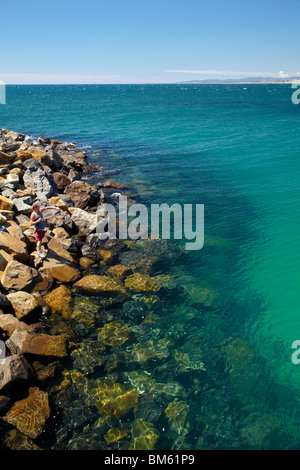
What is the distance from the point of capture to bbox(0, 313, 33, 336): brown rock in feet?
30.1

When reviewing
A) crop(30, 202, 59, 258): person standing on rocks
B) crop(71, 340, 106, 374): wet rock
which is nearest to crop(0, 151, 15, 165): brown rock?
crop(30, 202, 59, 258): person standing on rocks

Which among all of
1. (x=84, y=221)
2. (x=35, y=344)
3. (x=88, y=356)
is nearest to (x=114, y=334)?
(x=88, y=356)

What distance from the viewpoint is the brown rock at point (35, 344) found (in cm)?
864

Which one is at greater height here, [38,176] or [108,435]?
[38,176]

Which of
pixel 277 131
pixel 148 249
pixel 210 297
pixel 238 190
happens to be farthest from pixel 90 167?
pixel 277 131

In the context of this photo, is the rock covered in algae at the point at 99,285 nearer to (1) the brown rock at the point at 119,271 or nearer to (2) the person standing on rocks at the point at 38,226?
(1) the brown rock at the point at 119,271

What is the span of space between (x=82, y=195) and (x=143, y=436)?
14782 millimetres

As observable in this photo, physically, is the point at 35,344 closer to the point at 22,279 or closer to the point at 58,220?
the point at 22,279

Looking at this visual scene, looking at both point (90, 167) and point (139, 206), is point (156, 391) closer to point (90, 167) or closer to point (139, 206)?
point (139, 206)

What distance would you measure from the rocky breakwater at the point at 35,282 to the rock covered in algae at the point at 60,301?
0.11 ft

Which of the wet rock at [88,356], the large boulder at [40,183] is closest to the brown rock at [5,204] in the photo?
the large boulder at [40,183]
